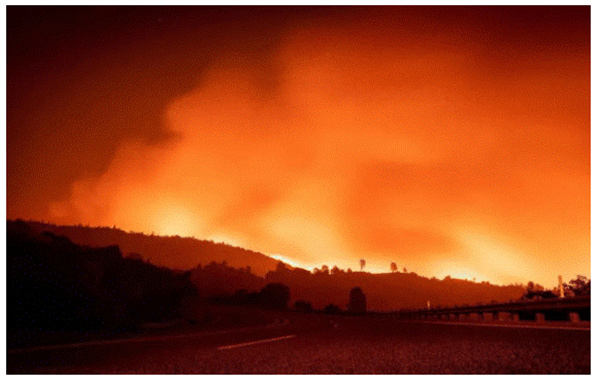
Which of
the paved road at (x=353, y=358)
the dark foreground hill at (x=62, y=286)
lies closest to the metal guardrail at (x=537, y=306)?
the paved road at (x=353, y=358)

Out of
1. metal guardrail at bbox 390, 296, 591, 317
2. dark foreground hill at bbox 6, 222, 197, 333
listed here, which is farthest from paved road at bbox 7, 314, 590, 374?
dark foreground hill at bbox 6, 222, 197, 333

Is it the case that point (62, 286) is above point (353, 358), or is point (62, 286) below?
above

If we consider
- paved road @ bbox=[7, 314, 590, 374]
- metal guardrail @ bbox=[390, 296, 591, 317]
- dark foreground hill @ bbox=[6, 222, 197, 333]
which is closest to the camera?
paved road @ bbox=[7, 314, 590, 374]

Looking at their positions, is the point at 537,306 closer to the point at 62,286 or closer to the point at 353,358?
the point at 353,358

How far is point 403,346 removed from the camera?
25.0ft

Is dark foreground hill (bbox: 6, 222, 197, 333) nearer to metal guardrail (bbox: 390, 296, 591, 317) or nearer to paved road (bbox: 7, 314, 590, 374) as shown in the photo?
paved road (bbox: 7, 314, 590, 374)

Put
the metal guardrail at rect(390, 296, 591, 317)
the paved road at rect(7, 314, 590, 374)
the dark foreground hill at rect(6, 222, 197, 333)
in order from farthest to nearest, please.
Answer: the dark foreground hill at rect(6, 222, 197, 333), the metal guardrail at rect(390, 296, 591, 317), the paved road at rect(7, 314, 590, 374)

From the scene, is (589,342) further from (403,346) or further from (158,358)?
(158,358)

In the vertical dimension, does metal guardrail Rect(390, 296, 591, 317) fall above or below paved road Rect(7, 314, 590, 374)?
above

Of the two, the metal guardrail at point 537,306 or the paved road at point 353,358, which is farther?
the metal guardrail at point 537,306

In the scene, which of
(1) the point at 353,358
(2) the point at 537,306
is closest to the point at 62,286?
(1) the point at 353,358

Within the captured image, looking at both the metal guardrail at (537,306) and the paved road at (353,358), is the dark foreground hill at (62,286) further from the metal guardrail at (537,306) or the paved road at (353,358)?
the metal guardrail at (537,306)
